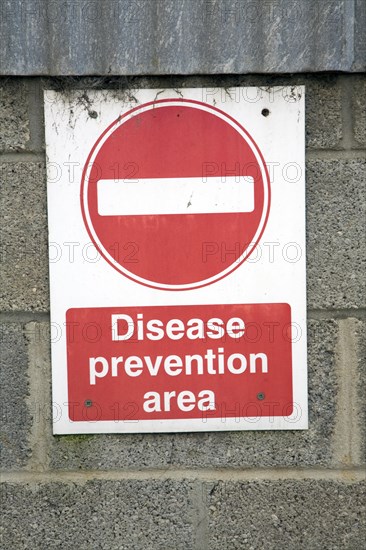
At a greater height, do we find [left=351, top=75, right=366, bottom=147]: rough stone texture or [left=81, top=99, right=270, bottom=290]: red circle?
[left=351, top=75, right=366, bottom=147]: rough stone texture

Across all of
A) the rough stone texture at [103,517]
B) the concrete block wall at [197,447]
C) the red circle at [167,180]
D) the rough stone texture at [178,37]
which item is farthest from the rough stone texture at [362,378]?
the rough stone texture at [178,37]

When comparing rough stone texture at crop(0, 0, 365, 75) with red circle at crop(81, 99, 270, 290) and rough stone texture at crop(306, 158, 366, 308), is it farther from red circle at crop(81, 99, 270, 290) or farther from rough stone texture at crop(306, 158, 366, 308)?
rough stone texture at crop(306, 158, 366, 308)

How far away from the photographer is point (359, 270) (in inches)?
69.3

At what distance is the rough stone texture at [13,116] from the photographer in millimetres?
1744

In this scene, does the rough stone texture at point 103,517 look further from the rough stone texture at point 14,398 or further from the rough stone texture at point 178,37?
the rough stone texture at point 178,37

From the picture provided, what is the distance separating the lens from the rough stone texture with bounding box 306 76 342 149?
5.72ft

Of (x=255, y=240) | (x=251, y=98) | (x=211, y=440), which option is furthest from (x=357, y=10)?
(x=211, y=440)

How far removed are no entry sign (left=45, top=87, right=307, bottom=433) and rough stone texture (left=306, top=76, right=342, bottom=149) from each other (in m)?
0.04

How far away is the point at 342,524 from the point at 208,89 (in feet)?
A: 4.00

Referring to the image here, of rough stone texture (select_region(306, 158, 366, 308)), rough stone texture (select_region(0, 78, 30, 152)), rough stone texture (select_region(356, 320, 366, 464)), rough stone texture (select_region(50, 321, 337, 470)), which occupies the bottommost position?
rough stone texture (select_region(50, 321, 337, 470))

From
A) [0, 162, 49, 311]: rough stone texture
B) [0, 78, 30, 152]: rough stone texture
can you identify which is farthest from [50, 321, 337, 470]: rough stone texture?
[0, 78, 30, 152]: rough stone texture

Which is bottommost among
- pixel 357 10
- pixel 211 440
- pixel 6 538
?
pixel 6 538

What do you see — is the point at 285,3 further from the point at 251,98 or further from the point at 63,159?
the point at 63,159

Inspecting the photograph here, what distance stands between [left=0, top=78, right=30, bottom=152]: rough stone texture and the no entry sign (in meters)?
0.07
